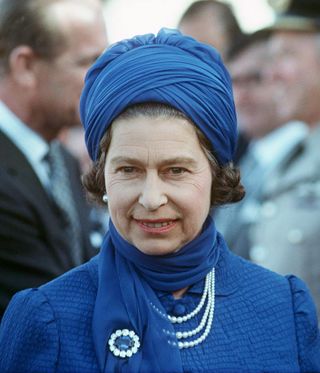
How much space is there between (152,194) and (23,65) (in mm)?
2651

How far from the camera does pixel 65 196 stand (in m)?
4.88

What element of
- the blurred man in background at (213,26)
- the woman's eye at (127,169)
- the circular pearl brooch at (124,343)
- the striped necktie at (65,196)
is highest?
the woman's eye at (127,169)

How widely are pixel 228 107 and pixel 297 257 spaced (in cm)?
277

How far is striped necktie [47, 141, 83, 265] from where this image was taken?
4711 millimetres

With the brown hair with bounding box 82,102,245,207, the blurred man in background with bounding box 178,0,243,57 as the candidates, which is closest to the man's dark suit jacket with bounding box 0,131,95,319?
the brown hair with bounding box 82,102,245,207

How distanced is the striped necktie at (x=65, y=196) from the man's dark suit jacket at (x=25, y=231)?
0.05 metres

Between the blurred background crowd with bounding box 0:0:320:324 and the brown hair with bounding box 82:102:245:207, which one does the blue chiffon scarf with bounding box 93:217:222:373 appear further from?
the blurred background crowd with bounding box 0:0:320:324

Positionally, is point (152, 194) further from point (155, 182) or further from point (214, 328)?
point (214, 328)

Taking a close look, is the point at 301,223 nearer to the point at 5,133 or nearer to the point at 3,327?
the point at 5,133

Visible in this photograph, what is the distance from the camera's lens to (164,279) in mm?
2840

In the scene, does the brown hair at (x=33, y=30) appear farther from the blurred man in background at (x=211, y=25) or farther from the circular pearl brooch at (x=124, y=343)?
the circular pearl brooch at (x=124, y=343)

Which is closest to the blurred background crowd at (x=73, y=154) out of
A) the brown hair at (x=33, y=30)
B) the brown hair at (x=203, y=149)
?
the brown hair at (x=33, y=30)

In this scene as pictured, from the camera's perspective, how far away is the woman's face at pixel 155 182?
2723mm

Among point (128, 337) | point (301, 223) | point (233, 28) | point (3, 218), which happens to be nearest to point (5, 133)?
point (3, 218)
